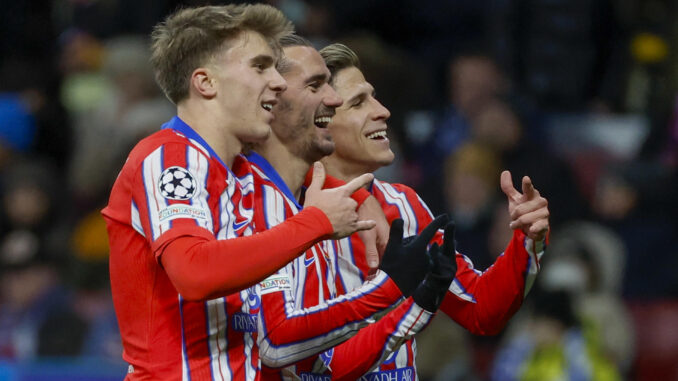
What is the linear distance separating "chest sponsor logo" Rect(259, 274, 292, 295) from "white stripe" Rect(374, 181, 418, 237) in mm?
728

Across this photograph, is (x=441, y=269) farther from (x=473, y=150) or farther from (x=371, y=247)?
(x=473, y=150)

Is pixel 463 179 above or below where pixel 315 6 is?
below

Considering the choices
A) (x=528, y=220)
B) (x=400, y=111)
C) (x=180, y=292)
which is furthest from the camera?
(x=400, y=111)

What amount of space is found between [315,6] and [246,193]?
17.0 feet

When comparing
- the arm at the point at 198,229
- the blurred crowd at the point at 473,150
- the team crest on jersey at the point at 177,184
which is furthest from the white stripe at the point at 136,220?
the blurred crowd at the point at 473,150

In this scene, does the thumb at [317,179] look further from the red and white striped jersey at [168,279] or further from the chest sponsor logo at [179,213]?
A: the chest sponsor logo at [179,213]

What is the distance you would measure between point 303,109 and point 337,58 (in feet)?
1.35

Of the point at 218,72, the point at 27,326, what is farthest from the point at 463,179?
the point at 218,72

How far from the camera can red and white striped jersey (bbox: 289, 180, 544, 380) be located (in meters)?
3.52

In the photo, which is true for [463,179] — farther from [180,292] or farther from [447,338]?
[180,292]

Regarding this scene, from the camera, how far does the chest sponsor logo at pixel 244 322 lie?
3193 millimetres

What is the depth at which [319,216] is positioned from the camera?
3.03m

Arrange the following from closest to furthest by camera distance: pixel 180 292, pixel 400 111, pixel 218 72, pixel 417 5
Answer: pixel 180 292 < pixel 218 72 < pixel 400 111 < pixel 417 5

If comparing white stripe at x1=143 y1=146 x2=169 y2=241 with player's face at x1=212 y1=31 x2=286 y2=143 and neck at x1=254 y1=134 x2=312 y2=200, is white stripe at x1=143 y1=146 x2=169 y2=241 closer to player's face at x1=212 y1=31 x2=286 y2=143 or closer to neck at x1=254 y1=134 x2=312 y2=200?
player's face at x1=212 y1=31 x2=286 y2=143
